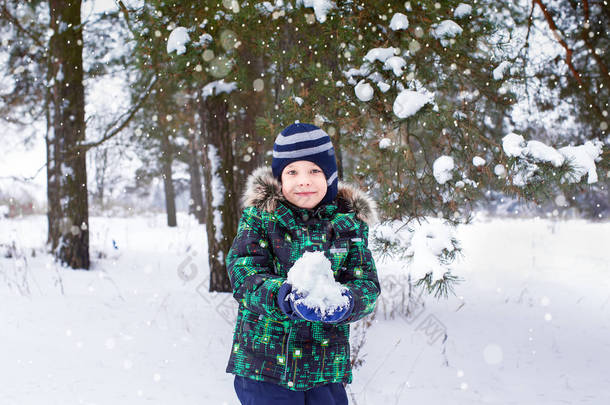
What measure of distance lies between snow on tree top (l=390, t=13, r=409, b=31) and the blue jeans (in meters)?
2.28

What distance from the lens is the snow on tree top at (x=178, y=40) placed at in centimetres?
354

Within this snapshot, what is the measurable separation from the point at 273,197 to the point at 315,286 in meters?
0.53

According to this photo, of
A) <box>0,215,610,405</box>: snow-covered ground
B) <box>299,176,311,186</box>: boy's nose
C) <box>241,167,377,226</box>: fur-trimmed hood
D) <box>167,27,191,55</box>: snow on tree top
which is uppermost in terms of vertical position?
<box>167,27,191,55</box>: snow on tree top

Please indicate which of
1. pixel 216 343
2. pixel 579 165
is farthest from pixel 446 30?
pixel 216 343

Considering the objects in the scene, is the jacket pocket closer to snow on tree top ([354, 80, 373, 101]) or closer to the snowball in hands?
the snowball in hands

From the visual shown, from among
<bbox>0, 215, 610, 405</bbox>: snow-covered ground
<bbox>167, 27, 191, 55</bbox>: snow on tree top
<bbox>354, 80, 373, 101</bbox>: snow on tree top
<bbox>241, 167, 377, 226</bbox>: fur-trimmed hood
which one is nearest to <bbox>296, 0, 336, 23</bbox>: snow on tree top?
<bbox>354, 80, 373, 101</bbox>: snow on tree top

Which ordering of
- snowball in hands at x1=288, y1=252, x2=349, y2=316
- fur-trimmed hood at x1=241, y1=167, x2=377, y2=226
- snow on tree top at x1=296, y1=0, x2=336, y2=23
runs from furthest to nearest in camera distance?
snow on tree top at x1=296, y1=0, x2=336, y2=23, fur-trimmed hood at x1=241, y1=167, x2=377, y2=226, snowball in hands at x1=288, y1=252, x2=349, y2=316

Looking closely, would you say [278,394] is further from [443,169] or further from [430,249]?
[443,169]

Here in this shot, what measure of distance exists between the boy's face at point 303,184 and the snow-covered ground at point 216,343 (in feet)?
6.19

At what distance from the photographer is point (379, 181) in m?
3.36

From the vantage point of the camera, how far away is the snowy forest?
9.85ft

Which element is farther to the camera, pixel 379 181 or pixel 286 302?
pixel 379 181

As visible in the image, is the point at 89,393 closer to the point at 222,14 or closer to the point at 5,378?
the point at 5,378

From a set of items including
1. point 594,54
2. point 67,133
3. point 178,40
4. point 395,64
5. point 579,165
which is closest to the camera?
point 579,165
